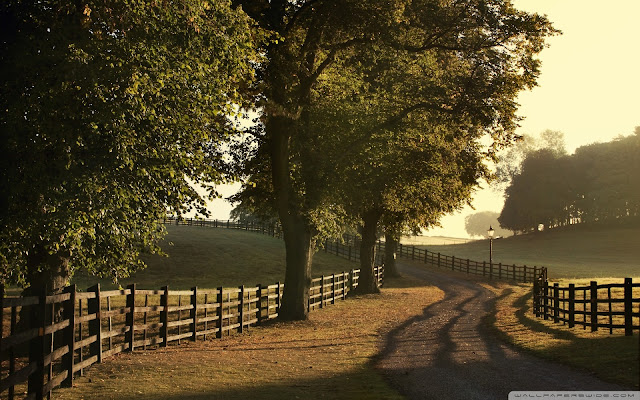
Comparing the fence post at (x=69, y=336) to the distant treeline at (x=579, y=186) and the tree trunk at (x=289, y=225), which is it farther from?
the distant treeline at (x=579, y=186)

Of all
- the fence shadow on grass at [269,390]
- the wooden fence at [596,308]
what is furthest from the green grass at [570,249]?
the fence shadow on grass at [269,390]

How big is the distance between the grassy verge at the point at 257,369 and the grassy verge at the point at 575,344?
3897mm

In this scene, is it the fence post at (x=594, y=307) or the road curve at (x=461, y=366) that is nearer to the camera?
the road curve at (x=461, y=366)

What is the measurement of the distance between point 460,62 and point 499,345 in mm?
12097

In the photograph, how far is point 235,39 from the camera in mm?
16938

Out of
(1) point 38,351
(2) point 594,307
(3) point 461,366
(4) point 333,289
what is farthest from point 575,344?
(4) point 333,289

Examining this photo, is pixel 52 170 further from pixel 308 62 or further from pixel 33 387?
pixel 308 62

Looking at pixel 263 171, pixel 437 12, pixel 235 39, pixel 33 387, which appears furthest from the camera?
pixel 263 171

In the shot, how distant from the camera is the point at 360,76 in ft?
86.7

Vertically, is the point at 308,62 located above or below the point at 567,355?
above

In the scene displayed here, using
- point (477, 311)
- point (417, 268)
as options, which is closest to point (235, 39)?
point (477, 311)

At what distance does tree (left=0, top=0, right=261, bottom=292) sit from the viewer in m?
14.2

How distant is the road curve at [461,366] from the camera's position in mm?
11078

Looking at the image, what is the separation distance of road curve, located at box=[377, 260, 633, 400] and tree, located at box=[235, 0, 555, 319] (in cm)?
602
